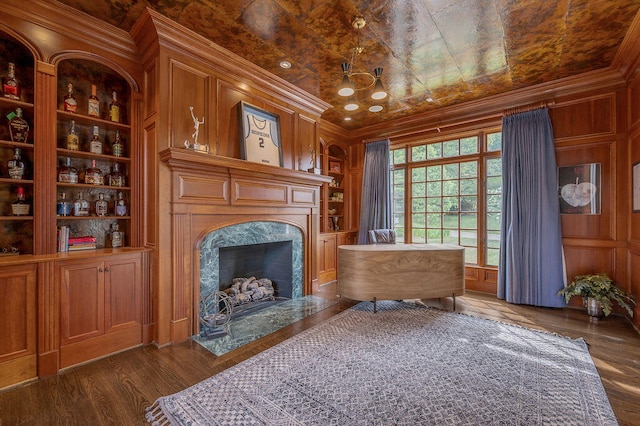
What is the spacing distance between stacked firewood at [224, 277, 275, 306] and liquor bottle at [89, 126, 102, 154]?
208cm

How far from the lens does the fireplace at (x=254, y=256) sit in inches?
123

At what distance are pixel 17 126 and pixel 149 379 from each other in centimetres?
233

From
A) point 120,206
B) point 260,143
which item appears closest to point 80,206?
point 120,206

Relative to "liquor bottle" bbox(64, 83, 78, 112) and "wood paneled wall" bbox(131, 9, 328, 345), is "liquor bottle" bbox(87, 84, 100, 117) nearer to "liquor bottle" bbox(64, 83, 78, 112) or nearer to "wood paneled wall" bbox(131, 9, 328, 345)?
"liquor bottle" bbox(64, 83, 78, 112)

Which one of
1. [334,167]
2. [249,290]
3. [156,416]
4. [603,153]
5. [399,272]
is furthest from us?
[334,167]

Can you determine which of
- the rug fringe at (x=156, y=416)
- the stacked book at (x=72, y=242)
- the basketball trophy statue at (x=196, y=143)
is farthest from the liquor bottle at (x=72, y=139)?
the rug fringe at (x=156, y=416)

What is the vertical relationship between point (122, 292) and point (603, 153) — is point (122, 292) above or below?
below

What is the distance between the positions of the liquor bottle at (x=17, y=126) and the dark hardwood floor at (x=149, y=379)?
6.43ft

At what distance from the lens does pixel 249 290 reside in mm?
3904

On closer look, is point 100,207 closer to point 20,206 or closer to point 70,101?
point 20,206

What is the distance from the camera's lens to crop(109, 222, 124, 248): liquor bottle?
292 centimetres

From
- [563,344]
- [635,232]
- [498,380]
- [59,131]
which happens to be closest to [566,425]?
[498,380]

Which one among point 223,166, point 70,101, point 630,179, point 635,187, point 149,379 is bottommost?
point 149,379

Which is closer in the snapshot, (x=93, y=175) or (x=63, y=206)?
(x=63, y=206)
